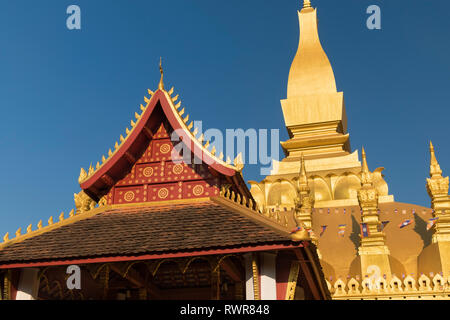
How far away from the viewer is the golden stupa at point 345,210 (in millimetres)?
21344

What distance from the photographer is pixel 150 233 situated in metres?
12.8

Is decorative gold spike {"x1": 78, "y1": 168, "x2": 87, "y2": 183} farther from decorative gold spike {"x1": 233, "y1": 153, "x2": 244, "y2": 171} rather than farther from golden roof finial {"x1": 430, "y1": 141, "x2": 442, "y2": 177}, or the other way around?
golden roof finial {"x1": 430, "y1": 141, "x2": 442, "y2": 177}

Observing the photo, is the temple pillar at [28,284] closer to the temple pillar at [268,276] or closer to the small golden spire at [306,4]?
the temple pillar at [268,276]

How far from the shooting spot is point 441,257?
71.7ft

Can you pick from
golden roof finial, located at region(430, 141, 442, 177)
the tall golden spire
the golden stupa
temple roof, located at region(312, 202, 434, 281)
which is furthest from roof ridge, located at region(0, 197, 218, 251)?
the tall golden spire

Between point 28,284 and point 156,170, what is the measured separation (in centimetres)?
434

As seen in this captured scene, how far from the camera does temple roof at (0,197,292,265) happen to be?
11695 millimetres

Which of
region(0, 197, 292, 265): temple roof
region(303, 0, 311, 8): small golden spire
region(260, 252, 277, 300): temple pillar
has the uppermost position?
region(303, 0, 311, 8): small golden spire

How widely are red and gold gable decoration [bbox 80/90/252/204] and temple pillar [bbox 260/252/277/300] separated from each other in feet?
9.47
